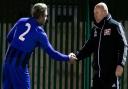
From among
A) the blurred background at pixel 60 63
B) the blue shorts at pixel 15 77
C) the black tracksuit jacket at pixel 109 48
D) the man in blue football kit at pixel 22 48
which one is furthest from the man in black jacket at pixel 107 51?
the blurred background at pixel 60 63

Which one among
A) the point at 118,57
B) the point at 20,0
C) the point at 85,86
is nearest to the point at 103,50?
the point at 118,57

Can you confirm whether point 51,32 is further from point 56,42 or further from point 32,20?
point 32,20

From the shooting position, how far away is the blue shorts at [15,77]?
355 inches

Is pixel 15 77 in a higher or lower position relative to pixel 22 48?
lower

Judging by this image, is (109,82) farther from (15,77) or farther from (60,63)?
(60,63)

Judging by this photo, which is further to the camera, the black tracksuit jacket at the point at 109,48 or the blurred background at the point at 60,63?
the blurred background at the point at 60,63

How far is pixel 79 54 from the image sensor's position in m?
9.73

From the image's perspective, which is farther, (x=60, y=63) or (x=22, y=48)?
(x=60, y=63)

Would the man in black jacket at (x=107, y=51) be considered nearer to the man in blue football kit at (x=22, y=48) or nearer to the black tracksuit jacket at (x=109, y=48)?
the black tracksuit jacket at (x=109, y=48)

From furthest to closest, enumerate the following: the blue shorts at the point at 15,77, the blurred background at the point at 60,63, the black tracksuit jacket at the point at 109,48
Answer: the blurred background at the point at 60,63, the blue shorts at the point at 15,77, the black tracksuit jacket at the point at 109,48

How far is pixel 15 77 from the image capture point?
9.02m

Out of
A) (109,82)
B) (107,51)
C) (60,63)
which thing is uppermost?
(107,51)

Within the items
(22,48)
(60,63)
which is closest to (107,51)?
(22,48)

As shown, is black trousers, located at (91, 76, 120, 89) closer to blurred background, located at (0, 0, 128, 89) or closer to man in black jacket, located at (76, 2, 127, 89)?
man in black jacket, located at (76, 2, 127, 89)
